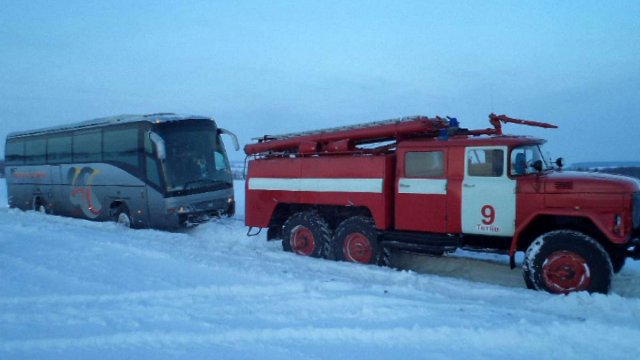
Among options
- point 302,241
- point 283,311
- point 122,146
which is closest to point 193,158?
point 122,146

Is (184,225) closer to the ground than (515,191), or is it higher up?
closer to the ground

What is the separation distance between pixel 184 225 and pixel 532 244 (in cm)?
945

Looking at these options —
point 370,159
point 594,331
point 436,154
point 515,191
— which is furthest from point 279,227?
point 594,331

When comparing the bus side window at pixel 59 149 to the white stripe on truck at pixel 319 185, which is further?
the bus side window at pixel 59 149

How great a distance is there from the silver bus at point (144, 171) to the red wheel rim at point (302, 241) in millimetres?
4399

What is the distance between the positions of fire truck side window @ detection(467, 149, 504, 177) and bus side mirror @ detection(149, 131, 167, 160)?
8.23 m

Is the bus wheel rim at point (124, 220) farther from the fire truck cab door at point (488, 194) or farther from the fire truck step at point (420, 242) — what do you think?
the fire truck cab door at point (488, 194)

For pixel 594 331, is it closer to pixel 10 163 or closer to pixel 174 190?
pixel 174 190

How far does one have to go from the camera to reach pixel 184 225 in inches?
537

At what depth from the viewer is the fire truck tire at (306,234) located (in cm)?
984

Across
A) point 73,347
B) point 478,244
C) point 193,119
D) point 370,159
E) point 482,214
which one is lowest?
point 73,347

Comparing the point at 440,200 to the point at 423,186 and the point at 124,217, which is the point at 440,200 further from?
the point at 124,217

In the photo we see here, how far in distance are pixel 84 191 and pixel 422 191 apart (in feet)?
40.1

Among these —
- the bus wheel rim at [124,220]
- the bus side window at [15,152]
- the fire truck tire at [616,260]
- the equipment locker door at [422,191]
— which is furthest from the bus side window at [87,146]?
the fire truck tire at [616,260]
